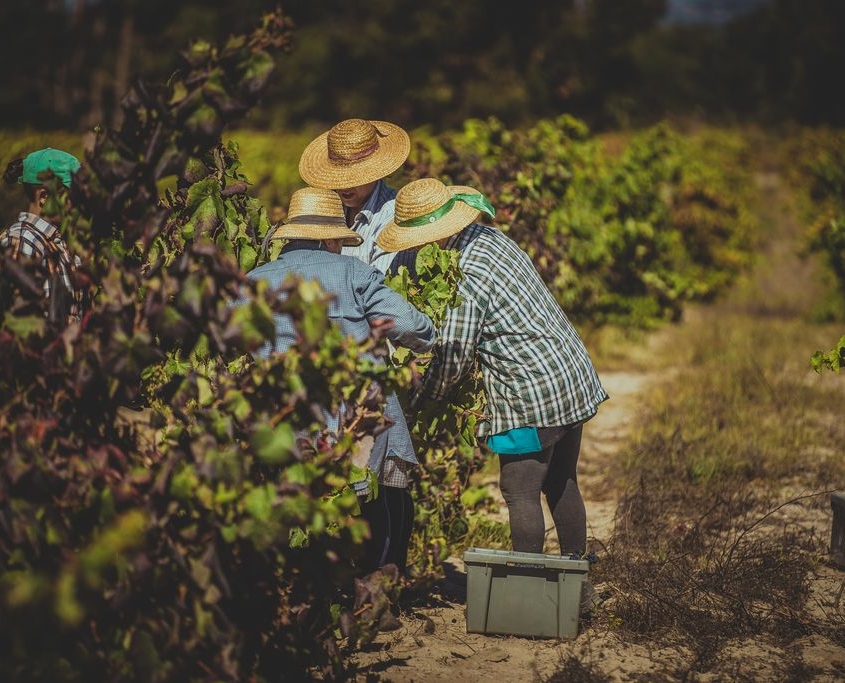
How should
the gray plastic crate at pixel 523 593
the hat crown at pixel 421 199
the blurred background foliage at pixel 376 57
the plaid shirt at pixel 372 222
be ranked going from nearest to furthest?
the gray plastic crate at pixel 523 593 < the hat crown at pixel 421 199 < the plaid shirt at pixel 372 222 < the blurred background foliage at pixel 376 57

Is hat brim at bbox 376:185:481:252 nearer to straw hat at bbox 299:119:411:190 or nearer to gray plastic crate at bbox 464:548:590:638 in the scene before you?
straw hat at bbox 299:119:411:190

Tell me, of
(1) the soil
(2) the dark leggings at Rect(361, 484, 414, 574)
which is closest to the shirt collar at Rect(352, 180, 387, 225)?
(2) the dark leggings at Rect(361, 484, 414, 574)

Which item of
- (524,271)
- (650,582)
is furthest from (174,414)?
(650,582)

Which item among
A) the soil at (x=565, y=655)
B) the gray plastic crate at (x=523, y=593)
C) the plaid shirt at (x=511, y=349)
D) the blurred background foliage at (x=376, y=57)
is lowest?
the soil at (x=565, y=655)

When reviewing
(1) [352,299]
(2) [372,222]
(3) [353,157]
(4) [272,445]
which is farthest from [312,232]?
(4) [272,445]

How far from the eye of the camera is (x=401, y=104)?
93.4 ft

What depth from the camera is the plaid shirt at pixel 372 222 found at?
13.5ft

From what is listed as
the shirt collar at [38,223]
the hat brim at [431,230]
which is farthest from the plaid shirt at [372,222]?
the shirt collar at [38,223]

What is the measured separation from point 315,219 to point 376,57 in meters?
26.0

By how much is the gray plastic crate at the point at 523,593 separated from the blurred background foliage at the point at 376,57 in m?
24.7

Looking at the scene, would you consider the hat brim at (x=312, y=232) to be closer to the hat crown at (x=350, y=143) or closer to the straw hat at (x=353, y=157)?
the straw hat at (x=353, y=157)

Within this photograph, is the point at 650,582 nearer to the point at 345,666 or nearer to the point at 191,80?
the point at 345,666

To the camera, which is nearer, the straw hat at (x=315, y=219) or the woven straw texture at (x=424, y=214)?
the straw hat at (x=315, y=219)

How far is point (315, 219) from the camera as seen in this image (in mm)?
3629
